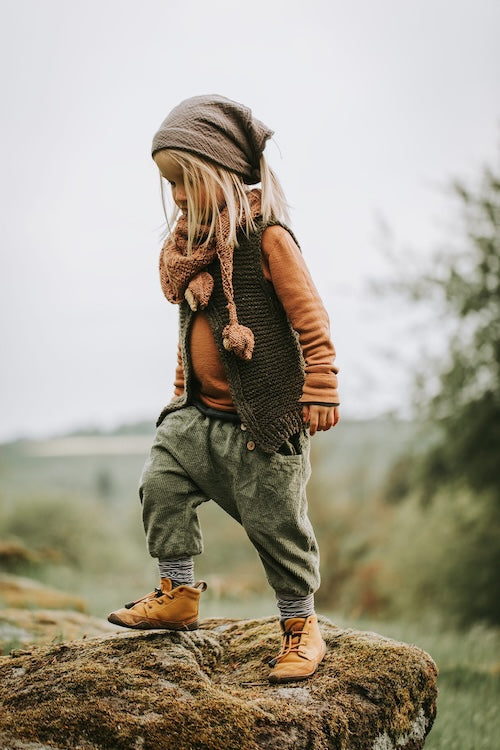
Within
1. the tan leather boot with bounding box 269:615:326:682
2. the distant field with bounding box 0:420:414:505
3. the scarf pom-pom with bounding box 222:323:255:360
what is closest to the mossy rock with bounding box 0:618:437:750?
the tan leather boot with bounding box 269:615:326:682

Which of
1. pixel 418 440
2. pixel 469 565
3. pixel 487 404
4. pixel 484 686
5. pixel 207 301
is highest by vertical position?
pixel 207 301

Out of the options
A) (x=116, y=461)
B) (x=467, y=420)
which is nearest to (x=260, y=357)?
(x=467, y=420)

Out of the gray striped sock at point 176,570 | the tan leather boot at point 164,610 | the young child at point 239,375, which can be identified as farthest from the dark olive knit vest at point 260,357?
the tan leather boot at point 164,610

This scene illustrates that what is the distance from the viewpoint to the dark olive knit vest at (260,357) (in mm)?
2906

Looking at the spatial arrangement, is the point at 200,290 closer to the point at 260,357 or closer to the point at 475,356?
the point at 260,357

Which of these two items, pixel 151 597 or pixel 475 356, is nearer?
pixel 151 597

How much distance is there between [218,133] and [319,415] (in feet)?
3.74

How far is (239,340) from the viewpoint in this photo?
2.83 meters

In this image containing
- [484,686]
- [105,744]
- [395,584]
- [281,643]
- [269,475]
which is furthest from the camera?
[395,584]

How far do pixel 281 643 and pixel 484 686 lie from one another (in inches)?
150

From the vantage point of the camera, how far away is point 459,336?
10.9 m

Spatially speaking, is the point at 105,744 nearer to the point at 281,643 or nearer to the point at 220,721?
the point at 220,721

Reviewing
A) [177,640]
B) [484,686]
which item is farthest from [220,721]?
[484,686]

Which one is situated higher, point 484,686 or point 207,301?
point 207,301
